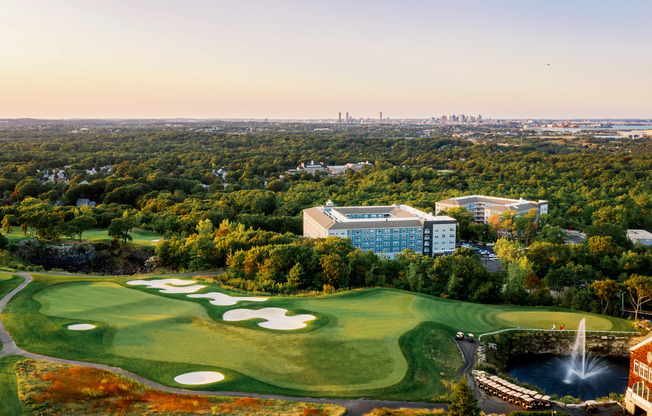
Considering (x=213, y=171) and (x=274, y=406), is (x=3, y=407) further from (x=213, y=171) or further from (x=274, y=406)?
(x=213, y=171)

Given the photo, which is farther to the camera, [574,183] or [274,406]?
[574,183]

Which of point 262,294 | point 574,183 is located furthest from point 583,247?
point 574,183

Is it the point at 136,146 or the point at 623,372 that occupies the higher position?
the point at 136,146

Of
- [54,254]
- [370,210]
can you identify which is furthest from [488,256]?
[54,254]

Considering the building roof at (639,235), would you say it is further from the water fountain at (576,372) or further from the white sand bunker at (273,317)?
the white sand bunker at (273,317)

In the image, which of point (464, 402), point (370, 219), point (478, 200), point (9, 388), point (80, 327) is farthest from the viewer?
point (478, 200)

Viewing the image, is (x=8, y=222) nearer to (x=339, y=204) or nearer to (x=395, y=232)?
(x=395, y=232)
